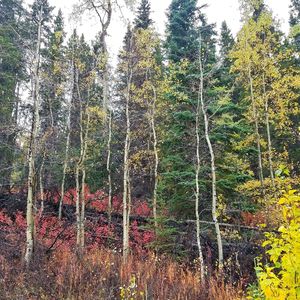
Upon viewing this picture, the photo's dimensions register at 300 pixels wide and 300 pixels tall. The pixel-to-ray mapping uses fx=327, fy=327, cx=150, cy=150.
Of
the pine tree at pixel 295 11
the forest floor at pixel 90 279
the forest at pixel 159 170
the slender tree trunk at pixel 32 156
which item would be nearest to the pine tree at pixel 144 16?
the forest at pixel 159 170

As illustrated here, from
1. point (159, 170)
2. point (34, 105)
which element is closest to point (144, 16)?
point (159, 170)

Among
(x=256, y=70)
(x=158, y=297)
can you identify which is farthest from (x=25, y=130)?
(x=256, y=70)

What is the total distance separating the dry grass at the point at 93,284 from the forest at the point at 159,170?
0.13 feet

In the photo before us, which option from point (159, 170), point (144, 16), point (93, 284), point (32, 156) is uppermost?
point (144, 16)

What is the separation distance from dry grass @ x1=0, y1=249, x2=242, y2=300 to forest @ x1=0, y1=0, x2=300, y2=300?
4 centimetres

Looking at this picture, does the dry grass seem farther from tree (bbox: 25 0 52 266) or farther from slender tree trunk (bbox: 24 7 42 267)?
tree (bbox: 25 0 52 266)

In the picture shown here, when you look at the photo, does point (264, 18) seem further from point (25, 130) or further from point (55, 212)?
point (55, 212)

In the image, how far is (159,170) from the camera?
19531mm

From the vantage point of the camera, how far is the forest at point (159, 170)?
25.0 ft

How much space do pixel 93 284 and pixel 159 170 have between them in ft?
42.9

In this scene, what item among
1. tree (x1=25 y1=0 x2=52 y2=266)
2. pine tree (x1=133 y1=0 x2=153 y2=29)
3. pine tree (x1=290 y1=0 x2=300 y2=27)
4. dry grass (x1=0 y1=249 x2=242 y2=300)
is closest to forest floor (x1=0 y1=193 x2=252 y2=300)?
→ dry grass (x1=0 y1=249 x2=242 y2=300)

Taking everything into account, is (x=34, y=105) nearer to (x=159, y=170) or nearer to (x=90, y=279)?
(x=90, y=279)

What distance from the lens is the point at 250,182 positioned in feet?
39.7

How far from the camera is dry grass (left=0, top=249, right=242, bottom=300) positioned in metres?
6.26
